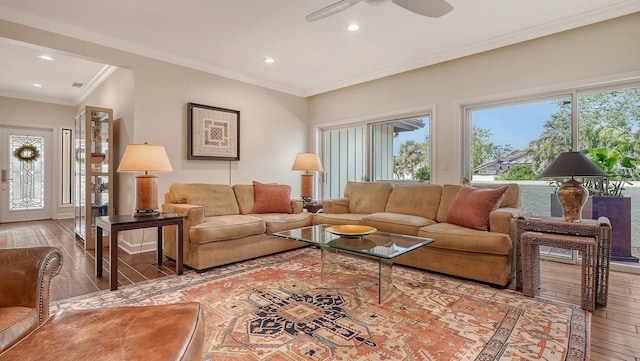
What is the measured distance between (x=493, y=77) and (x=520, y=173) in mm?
1213

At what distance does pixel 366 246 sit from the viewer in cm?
240

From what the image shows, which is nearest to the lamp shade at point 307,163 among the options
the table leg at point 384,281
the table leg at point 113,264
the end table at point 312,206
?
the end table at point 312,206

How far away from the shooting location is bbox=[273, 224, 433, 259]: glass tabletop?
2.25 metres

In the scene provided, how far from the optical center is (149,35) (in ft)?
11.6

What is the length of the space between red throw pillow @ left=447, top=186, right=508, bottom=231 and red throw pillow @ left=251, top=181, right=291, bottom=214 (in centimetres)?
206

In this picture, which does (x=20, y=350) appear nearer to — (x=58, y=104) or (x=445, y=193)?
(x=445, y=193)

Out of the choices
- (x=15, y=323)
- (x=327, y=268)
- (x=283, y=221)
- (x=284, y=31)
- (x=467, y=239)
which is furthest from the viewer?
(x=283, y=221)

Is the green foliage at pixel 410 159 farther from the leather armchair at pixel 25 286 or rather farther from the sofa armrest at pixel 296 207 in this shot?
the leather armchair at pixel 25 286

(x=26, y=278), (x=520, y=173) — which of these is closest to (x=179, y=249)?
(x=26, y=278)

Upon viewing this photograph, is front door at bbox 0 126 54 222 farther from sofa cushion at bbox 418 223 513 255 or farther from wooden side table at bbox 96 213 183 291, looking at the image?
sofa cushion at bbox 418 223 513 255

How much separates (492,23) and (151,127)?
4128 mm

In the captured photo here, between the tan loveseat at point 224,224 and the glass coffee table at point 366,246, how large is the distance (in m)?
0.72

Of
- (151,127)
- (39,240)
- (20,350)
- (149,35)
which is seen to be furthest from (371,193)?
(39,240)

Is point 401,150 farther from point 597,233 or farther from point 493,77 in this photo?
point 597,233
